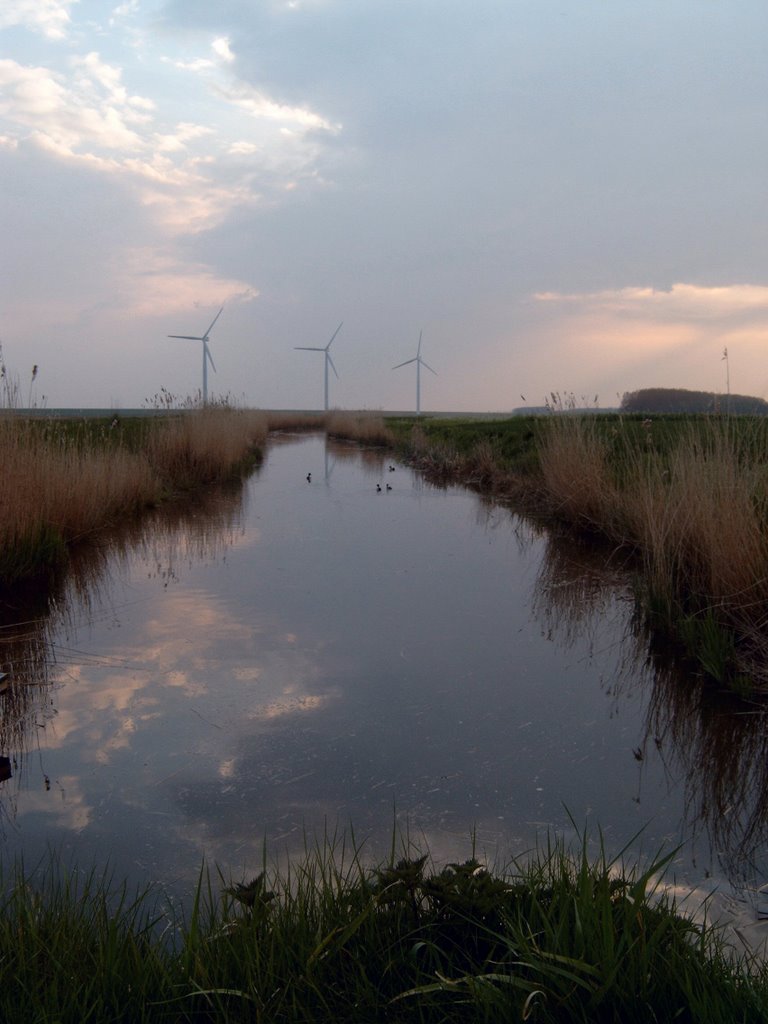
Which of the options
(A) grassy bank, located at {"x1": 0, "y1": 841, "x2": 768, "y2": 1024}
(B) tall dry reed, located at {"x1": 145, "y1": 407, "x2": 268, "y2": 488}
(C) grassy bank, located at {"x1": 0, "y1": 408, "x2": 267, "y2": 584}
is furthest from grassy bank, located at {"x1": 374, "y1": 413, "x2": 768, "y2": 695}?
(B) tall dry reed, located at {"x1": 145, "y1": 407, "x2": 268, "y2": 488}

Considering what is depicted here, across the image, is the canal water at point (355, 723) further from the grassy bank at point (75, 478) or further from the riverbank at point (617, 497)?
the grassy bank at point (75, 478)

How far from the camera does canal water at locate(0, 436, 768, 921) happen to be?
3051 mm

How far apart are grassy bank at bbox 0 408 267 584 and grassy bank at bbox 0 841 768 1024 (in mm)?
5196

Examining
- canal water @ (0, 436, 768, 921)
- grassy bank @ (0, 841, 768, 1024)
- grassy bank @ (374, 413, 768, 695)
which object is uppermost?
grassy bank @ (374, 413, 768, 695)

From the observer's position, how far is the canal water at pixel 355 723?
305cm

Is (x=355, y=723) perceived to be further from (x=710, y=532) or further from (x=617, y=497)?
(x=617, y=497)

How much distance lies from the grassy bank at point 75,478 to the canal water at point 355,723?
21.5 inches

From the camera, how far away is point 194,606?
641cm

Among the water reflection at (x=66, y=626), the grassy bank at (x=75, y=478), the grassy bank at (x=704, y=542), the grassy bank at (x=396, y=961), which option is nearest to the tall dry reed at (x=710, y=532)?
the grassy bank at (x=704, y=542)

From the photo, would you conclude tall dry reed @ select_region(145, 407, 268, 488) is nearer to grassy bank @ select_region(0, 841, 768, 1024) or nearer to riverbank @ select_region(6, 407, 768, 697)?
riverbank @ select_region(6, 407, 768, 697)

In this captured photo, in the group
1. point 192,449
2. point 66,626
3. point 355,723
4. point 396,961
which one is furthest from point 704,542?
point 192,449

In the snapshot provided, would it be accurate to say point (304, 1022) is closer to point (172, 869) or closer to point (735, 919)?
point (172, 869)

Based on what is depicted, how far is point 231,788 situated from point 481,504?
9.78 meters

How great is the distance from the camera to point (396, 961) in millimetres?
2021
